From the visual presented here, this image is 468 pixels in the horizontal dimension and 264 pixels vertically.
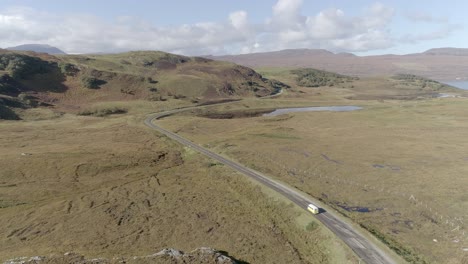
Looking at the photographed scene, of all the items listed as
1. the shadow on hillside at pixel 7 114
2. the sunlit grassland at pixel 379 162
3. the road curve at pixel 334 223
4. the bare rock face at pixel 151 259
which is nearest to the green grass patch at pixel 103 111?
the shadow on hillside at pixel 7 114

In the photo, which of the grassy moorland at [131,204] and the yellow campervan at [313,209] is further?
the yellow campervan at [313,209]

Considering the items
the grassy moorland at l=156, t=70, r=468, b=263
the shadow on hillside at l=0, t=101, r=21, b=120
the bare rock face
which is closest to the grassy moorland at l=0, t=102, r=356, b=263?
the bare rock face

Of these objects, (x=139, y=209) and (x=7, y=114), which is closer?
(x=139, y=209)

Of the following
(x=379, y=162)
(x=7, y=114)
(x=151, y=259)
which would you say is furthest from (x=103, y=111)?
(x=151, y=259)

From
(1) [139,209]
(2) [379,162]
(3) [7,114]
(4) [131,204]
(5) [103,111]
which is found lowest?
(2) [379,162]

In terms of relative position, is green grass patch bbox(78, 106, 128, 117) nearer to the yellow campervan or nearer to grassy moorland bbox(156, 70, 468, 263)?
grassy moorland bbox(156, 70, 468, 263)

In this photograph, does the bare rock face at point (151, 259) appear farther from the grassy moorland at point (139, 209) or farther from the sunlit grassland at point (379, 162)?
the sunlit grassland at point (379, 162)

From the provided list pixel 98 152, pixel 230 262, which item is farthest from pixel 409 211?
pixel 98 152

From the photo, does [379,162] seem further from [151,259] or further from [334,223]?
[151,259]

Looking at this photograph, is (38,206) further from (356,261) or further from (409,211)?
(409,211)
